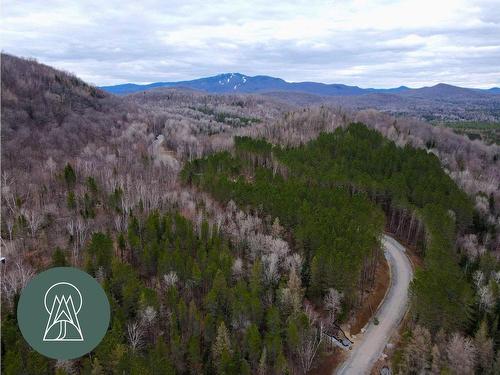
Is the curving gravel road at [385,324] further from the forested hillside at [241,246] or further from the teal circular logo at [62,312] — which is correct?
the teal circular logo at [62,312]

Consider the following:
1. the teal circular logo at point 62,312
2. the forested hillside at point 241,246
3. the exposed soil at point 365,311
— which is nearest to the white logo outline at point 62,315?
the teal circular logo at point 62,312

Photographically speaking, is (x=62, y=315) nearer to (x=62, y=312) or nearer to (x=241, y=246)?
(x=62, y=312)

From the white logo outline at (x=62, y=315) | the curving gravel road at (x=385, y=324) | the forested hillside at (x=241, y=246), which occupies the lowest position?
the curving gravel road at (x=385, y=324)

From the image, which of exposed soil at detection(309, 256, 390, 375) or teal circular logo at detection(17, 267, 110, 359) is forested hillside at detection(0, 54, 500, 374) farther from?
teal circular logo at detection(17, 267, 110, 359)

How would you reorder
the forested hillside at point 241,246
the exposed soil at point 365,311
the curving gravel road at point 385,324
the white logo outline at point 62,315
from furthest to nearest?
the curving gravel road at point 385,324
the exposed soil at point 365,311
the forested hillside at point 241,246
the white logo outline at point 62,315

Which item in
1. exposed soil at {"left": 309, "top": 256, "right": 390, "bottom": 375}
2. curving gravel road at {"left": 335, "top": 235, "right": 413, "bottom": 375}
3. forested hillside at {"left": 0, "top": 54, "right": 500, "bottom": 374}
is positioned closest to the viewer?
Result: forested hillside at {"left": 0, "top": 54, "right": 500, "bottom": 374}

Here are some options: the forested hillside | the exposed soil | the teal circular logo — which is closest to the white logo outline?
the teal circular logo
